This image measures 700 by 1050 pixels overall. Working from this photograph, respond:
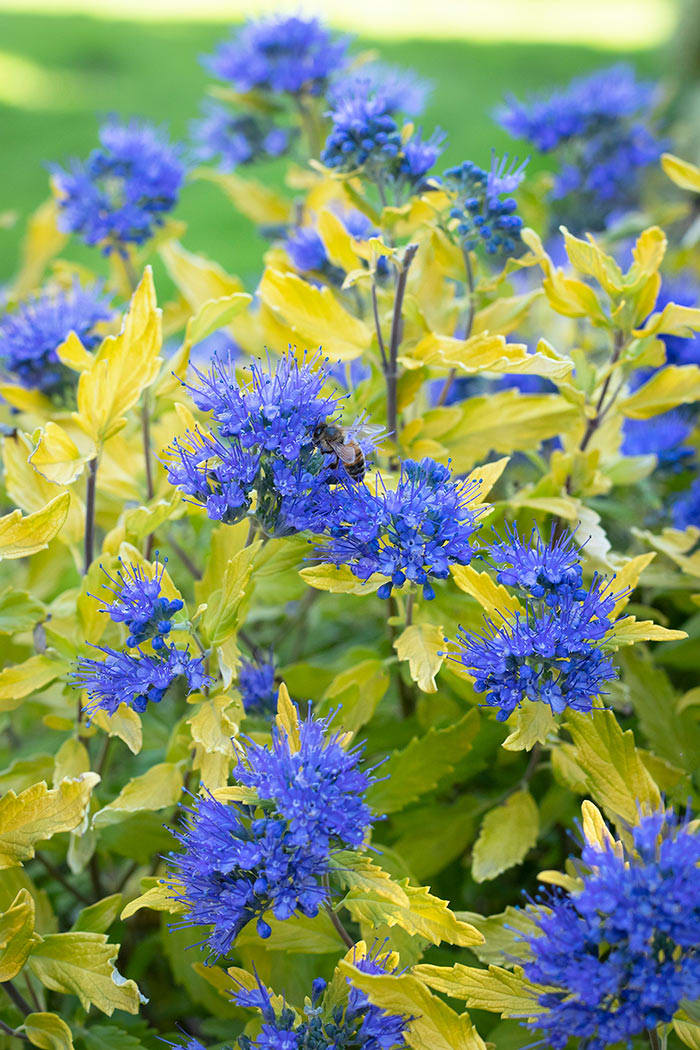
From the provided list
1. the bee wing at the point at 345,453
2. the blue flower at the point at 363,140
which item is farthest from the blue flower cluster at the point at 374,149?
the bee wing at the point at 345,453

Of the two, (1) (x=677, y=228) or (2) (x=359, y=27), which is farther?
(2) (x=359, y=27)

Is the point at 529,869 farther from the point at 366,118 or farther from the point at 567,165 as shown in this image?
the point at 567,165

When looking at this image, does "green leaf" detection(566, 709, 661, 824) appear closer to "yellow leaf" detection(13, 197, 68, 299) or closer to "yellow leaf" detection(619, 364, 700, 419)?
"yellow leaf" detection(619, 364, 700, 419)

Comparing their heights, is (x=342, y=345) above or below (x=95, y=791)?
above

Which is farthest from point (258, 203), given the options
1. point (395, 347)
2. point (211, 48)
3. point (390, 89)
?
point (211, 48)

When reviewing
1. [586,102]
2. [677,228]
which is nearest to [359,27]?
[677,228]

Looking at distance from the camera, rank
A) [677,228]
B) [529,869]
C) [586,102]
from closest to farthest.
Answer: [529,869], [586,102], [677,228]

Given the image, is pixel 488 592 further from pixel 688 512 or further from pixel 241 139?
pixel 241 139
